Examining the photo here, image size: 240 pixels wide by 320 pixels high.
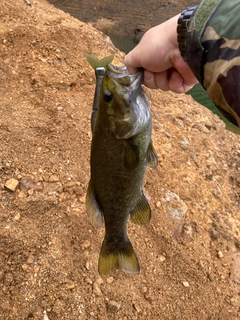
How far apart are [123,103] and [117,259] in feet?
3.84

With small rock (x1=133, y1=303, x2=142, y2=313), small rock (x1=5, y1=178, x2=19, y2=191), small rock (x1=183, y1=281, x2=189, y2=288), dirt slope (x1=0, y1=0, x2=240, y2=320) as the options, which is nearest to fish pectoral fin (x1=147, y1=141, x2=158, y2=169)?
dirt slope (x1=0, y1=0, x2=240, y2=320)

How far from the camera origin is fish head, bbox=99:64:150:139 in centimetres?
224

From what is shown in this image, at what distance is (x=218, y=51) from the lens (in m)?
2.00

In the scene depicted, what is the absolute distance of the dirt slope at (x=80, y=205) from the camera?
363 centimetres

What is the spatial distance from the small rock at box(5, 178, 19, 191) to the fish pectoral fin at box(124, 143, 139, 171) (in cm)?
187

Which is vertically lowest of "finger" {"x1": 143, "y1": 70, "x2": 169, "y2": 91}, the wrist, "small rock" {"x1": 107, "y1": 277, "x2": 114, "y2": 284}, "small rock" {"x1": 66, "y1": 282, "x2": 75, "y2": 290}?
"small rock" {"x1": 107, "y1": 277, "x2": 114, "y2": 284}

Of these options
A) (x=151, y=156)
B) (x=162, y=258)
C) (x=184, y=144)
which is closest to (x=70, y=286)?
(x=162, y=258)

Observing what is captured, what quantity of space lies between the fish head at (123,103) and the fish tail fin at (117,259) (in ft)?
3.01

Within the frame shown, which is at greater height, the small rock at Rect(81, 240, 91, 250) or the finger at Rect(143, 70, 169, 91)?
the finger at Rect(143, 70, 169, 91)

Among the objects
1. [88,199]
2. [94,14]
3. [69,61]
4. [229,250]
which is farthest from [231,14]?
[94,14]

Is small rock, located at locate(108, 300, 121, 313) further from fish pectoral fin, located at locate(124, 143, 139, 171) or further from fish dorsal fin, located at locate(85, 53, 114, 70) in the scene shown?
fish dorsal fin, located at locate(85, 53, 114, 70)

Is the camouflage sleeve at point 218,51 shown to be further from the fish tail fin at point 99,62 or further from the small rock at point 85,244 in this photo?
the small rock at point 85,244

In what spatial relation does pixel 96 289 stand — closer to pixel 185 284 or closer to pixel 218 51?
pixel 185 284

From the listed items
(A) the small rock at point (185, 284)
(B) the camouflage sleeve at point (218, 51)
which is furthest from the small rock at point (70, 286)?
(B) the camouflage sleeve at point (218, 51)
